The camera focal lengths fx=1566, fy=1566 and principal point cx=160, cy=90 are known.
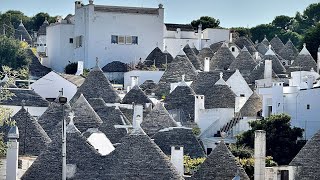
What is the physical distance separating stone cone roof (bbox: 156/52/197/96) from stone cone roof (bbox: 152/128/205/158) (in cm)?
2219

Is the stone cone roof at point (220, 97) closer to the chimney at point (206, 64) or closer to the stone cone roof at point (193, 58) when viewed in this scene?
the chimney at point (206, 64)

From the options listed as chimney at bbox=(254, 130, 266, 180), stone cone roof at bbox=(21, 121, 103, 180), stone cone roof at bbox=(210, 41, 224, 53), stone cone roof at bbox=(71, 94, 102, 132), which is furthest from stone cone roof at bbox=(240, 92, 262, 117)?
stone cone roof at bbox=(210, 41, 224, 53)

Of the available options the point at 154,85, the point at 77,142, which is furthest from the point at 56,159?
the point at 154,85

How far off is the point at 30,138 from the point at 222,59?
131ft

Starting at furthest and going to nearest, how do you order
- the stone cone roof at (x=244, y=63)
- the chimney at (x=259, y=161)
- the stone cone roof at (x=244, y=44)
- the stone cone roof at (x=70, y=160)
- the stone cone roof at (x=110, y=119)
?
the stone cone roof at (x=244, y=44), the stone cone roof at (x=244, y=63), the stone cone roof at (x=110, y=119), the chimney at (x=259, y=161), the stone cone roof at (x=70, y=160)

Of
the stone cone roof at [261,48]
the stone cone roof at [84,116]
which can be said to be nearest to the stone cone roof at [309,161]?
the stone cone roof at [84,116]

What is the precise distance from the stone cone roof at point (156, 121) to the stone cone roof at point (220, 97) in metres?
10.7

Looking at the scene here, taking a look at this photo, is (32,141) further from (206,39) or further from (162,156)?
(206,39)

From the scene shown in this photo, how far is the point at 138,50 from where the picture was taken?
4281 inches

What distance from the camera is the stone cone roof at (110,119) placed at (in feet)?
230

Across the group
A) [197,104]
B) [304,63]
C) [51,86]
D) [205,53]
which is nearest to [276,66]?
[304,63]

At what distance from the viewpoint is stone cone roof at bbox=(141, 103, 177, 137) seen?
2840 inches

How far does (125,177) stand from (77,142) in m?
3.19

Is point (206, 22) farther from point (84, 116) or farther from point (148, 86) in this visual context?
point (84, 116)
